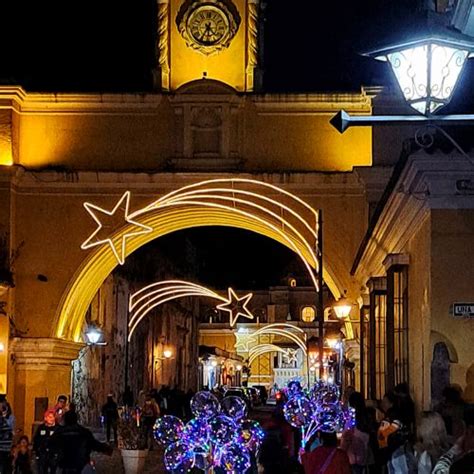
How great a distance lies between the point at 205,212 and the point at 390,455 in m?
20.1

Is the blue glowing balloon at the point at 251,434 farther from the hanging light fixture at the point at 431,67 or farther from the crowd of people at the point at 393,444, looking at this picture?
the hanging light fixture at the point at 431,67

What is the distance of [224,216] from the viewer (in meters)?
31.3

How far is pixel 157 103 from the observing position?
30250mm

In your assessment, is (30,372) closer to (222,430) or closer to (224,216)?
(224,216)

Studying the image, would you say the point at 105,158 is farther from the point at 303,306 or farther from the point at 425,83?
the point at 303,306

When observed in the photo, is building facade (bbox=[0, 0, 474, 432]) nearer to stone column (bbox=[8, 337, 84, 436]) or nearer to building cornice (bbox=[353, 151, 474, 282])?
stone column (bbox=[8, 337, 84, 436])

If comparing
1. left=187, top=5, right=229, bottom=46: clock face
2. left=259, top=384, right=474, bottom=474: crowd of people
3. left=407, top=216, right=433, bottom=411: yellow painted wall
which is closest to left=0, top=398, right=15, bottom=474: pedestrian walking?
left=259, top=384, right=474, bottom=474: crowd of people

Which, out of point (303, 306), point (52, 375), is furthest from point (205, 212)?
point (303, 306)

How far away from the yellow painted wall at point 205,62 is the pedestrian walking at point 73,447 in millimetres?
16707

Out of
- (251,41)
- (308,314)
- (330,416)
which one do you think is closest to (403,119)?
(330,416)

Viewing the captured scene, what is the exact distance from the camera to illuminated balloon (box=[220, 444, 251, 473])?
43.4 ft

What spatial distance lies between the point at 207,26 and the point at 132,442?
35.8 feet

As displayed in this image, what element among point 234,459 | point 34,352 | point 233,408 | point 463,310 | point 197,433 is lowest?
point 234,459

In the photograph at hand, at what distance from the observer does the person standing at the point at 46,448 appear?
14930 millimetres
